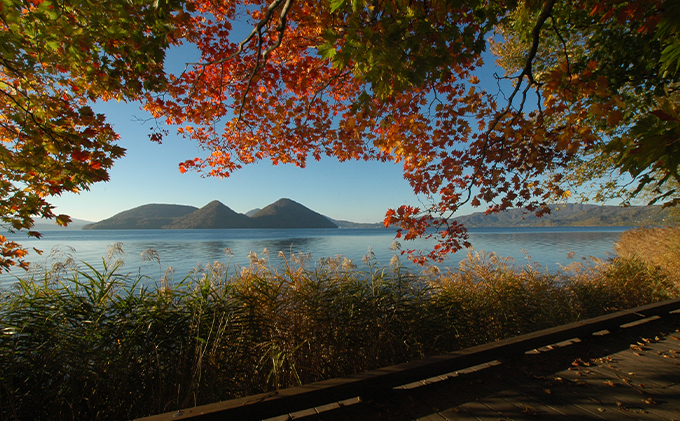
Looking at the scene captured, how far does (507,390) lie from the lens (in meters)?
2.70

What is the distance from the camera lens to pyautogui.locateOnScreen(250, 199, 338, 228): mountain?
142125mm

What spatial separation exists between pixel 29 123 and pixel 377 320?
5.10 meters

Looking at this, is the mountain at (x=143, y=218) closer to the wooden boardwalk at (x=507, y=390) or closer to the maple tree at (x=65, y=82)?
the maple tree at (x=65, y=82)

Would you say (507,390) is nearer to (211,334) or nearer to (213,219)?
(211,334)

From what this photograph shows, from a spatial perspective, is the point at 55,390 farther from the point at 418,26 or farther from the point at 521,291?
the point at 521,291

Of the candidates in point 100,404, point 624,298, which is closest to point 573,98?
point 624,298

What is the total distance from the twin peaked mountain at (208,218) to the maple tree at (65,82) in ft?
447

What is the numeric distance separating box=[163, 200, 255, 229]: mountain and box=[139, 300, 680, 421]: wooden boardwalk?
13883cm

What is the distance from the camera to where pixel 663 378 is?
2881mm

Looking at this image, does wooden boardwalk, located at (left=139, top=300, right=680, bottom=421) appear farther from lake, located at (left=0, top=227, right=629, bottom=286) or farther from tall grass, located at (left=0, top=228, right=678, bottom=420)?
lake, located at (left=0, top=227, right=629, bottom=286)

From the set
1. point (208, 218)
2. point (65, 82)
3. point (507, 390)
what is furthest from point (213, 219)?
point (507, 390)

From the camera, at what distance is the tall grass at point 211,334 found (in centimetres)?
259

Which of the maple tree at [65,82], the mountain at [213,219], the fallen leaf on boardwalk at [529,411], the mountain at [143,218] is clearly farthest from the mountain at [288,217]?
the fallen leaf on boardwalk at [529,411]

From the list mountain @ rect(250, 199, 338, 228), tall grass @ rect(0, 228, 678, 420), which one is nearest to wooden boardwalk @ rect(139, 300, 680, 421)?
tall grass @ rect(0, 228, 678, 420)
